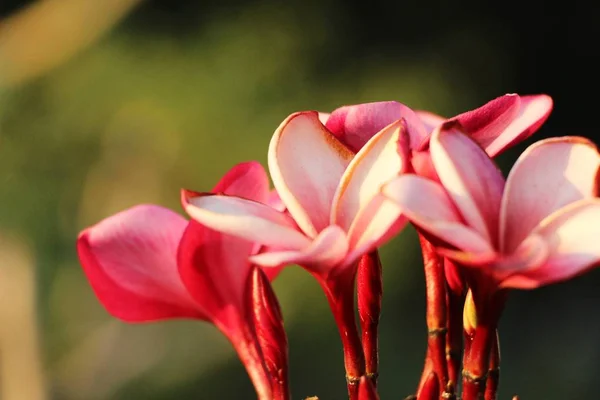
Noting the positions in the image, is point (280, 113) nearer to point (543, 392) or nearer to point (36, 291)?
point (36, 291)

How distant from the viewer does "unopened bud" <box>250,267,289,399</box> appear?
338 millimetres

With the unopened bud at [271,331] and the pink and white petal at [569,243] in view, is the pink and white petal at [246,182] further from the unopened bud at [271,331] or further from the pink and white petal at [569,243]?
the pink and white petal at [569,243]

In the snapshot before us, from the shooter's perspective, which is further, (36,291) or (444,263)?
(36,291)

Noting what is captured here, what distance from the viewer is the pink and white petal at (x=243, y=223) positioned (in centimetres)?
27

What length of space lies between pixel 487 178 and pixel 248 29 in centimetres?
74

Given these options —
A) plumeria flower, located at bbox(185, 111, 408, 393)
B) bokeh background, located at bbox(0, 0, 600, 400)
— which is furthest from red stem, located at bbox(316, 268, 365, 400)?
bokeh background, located at bbox(0, 0, 600, 400)

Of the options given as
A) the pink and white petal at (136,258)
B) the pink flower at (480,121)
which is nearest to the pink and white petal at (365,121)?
the pink flower at (480,121)

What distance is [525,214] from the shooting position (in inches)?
10.6

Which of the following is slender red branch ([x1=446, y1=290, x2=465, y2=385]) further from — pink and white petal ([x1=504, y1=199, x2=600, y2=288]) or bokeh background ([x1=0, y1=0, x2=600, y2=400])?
bokeh background ([x1=0, y1=0, x2=600, y2=400])

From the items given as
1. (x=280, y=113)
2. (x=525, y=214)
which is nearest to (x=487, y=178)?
(x=525, y=214)

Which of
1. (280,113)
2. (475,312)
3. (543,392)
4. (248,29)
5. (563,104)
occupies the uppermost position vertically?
(248,29)

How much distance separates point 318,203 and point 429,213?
0.22 ft

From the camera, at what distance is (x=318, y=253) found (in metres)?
0.26

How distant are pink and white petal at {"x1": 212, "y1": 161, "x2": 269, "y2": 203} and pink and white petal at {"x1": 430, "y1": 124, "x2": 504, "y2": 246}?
129mm
